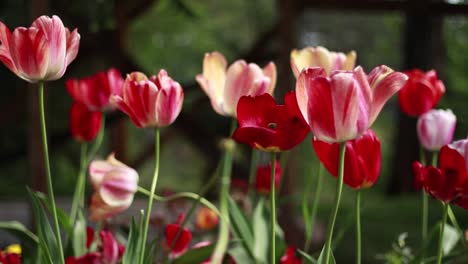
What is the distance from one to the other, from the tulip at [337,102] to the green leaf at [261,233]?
0.21 meters

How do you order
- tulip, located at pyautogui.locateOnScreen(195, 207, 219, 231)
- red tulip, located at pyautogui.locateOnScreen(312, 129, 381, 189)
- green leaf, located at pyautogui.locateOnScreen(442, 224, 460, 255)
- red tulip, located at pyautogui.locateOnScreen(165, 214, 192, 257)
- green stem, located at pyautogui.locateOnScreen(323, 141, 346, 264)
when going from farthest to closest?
tulip, located at pyautogui.locateOnScreen(195, 207, 219, 231)
green leaf, located at pyautogui.locateOnScreen(442, 224, 460, 255)
red tulip, located at pyautogui.locateOnScreen(165, 214, 192, 257)
red tulip, located at pyautogui.locateOnScreen(312, 129, 381, 189)
green stem, located at pyautogui.locateOnScreen(323, 141, 346, 264)

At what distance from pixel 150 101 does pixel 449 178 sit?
22cm

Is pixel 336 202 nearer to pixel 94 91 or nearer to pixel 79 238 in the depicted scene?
pixel 79 238

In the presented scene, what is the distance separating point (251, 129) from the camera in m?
0.47

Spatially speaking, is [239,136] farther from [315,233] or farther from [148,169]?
[148,169]

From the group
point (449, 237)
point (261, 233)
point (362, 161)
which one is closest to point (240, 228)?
point (261, 233)

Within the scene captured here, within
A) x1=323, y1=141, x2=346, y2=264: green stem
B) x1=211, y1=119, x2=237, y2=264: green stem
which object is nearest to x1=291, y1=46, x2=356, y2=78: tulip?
x1=211, y1=119, x2=237, y2=264: green stem

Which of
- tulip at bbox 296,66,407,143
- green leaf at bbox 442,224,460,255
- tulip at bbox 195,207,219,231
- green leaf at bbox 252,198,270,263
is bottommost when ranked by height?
tulip at bbox 195,207,219,231

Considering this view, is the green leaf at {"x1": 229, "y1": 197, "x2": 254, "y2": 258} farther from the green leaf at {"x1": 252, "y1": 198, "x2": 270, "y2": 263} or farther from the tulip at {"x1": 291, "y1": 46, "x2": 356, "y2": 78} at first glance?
the tulip at {"x1": 291, "y1": 46, "x2": 356, "y2": 78}

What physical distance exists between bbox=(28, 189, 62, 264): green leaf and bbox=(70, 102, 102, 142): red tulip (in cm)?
35

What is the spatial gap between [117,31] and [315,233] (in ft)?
4.28

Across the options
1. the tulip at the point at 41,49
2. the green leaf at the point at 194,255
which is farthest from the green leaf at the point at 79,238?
the tulip at the point at 41,49

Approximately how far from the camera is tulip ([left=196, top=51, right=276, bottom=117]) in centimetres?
59

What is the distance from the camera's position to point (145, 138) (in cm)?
712
